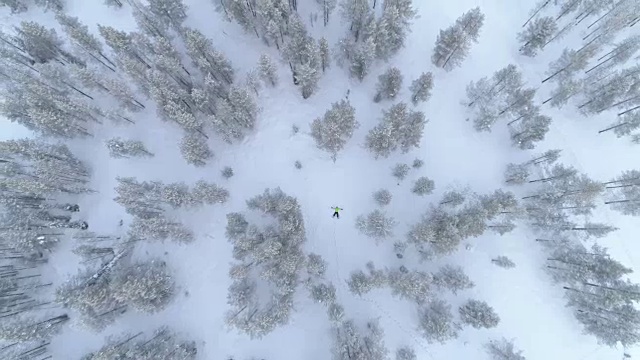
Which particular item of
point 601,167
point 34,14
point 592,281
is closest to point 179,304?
point 34,14

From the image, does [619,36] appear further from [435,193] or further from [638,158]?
[435,193]

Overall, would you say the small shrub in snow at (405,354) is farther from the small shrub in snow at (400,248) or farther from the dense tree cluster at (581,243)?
the dense tree cluster at (581,243)

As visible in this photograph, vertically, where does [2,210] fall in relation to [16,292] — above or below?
above

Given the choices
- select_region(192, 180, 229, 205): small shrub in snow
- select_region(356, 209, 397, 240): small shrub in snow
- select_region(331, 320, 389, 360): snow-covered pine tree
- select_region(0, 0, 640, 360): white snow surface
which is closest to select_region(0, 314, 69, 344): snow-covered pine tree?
select_region(0, 0, 640, 360): white snow surface

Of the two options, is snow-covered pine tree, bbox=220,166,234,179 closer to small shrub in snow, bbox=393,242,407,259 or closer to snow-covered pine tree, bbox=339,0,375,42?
small shrub in snow, bbox=393,242,407,259

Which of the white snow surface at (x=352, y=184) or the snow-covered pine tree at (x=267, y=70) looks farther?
the white snow surface at (x=352, y=184)

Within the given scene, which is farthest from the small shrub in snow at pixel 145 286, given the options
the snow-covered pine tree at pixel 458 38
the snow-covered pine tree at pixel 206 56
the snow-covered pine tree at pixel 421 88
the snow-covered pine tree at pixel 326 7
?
the snow-covered pine tree at pixel 458 38

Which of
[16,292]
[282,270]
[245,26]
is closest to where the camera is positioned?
[282,270]
